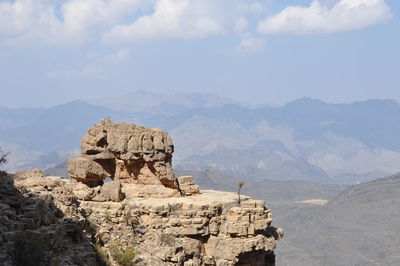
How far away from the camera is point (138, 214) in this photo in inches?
788

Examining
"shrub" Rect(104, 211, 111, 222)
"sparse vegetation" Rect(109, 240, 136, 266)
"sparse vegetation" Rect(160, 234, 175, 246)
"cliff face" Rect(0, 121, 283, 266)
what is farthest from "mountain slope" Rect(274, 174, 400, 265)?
"sparse vegetation" Rect(109, 240, 136, 266)

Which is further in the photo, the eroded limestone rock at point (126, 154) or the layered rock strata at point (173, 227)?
the eroded limestone rock at point (126, 154)

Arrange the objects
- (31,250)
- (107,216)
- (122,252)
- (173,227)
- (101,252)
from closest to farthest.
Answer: (31,250) < (101,252) < (122,252) < (107,216) < (173,227)

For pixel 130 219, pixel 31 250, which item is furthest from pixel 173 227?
pixel 31 250

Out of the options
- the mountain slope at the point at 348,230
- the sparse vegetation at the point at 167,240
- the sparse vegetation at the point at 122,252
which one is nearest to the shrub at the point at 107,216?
the sparse vegetation at the point at 122,252

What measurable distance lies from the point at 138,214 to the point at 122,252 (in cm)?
202

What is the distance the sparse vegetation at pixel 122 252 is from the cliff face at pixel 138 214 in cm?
3

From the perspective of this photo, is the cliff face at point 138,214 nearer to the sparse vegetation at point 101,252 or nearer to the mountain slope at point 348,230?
the sparse vegetation at point 101,252

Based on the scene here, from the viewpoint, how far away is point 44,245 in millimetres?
13250

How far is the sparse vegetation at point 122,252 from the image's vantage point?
58.2 ft

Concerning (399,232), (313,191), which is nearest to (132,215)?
(399,232)

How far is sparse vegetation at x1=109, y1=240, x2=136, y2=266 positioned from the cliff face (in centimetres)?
3

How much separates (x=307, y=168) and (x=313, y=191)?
2871 inches

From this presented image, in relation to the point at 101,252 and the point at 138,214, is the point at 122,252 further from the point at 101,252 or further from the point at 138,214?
the point at 138,214
